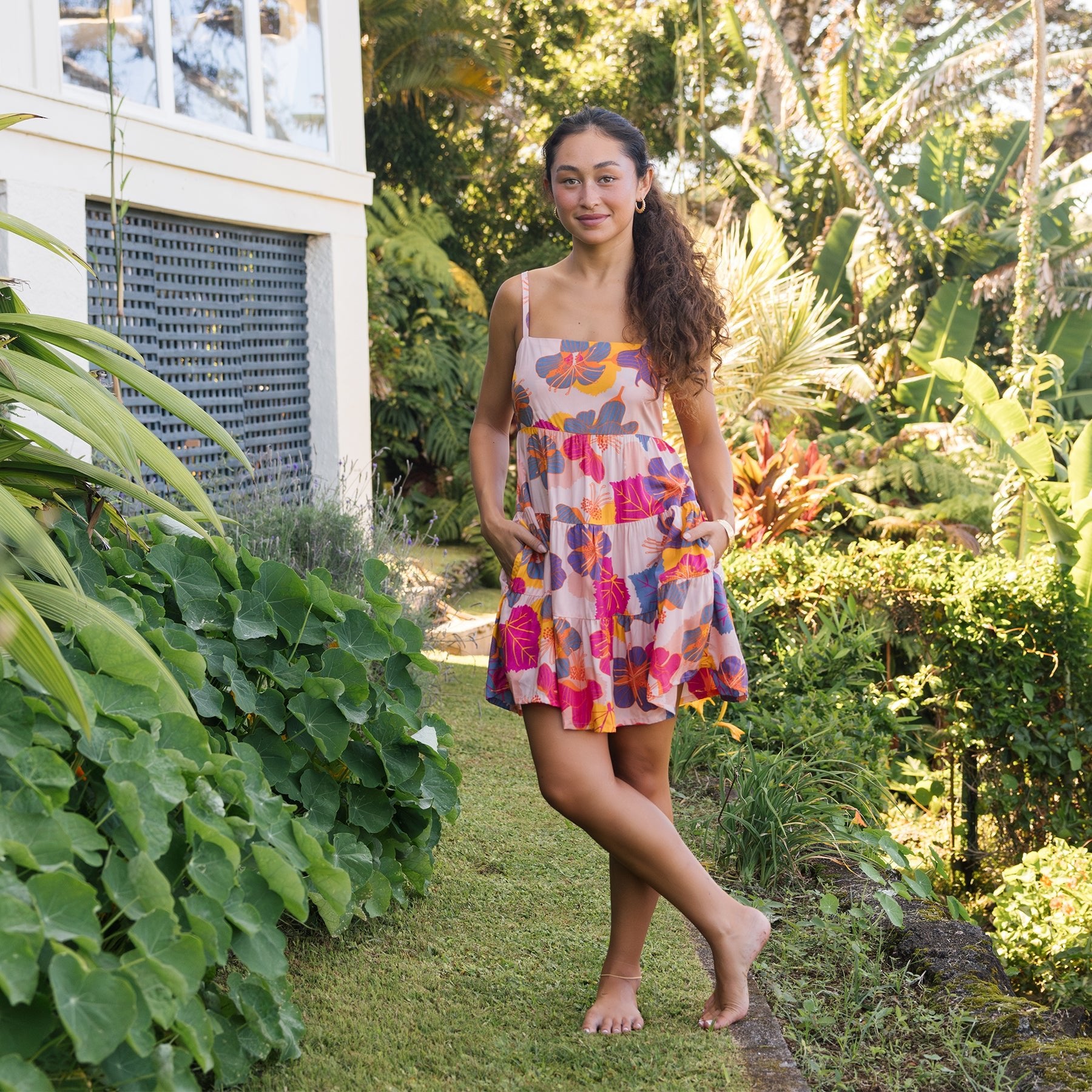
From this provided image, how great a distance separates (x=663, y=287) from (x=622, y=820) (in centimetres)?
120

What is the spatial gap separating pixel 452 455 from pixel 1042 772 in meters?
6.81

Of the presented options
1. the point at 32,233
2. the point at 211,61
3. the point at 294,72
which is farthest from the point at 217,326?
the point at 32,233

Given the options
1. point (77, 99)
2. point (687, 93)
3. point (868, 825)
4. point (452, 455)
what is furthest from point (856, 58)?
point (868, 825)

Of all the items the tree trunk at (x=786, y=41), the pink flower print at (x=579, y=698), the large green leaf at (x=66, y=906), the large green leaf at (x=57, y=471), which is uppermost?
the tree trunk at (x=786, y=41)

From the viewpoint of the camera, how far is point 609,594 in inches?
104

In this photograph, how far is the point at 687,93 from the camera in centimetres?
1678

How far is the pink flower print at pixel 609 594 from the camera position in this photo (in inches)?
103

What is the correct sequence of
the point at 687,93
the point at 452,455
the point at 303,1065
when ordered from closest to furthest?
1. the point at 303,1065
2. the point at 452,455
3. the point at 687,93

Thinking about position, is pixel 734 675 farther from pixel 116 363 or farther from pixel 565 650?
pixel 116 363

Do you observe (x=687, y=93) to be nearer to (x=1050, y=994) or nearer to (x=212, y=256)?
(x=212, y=256)

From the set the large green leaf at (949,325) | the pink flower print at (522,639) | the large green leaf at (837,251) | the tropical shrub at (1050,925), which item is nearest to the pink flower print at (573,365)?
the pink flower print at (522,639)

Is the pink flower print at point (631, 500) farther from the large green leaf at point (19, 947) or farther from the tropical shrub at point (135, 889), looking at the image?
the large green leaf at point (19, 947)

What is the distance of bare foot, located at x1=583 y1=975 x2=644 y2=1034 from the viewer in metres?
2.67

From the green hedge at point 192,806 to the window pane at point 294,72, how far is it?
18.1 ft
